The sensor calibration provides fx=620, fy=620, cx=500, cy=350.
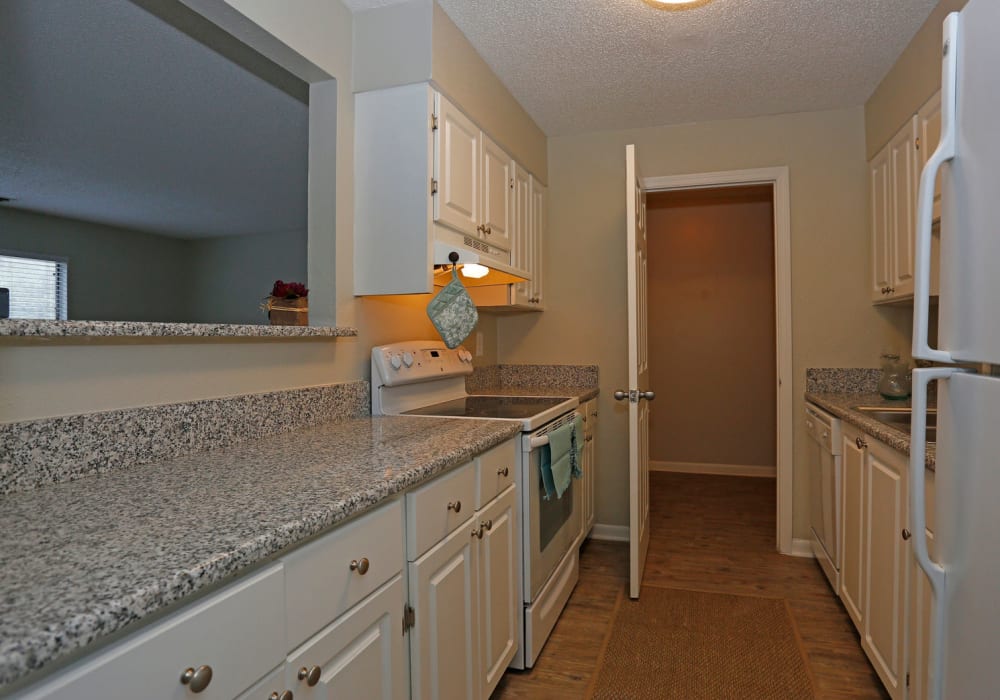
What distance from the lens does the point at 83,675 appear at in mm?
633

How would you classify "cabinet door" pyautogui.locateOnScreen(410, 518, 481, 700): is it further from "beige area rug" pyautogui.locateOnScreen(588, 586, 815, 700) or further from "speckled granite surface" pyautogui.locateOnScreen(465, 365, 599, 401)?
"speckled granite surface" pyautogui.locateOnScreen(465, 365, 599, 401)

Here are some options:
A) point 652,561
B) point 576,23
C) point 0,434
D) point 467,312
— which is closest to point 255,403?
point 0,434

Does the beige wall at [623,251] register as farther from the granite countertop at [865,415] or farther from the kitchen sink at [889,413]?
the kitchen sink at [889,413]

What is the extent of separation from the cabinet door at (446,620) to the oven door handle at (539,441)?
1.48 ft

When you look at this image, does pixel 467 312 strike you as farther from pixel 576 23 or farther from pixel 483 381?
pixel 483 381

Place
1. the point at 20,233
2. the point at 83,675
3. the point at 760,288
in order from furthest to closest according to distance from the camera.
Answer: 1. the point at 20,233
2. the point at 760,288
3. the point at 83,675

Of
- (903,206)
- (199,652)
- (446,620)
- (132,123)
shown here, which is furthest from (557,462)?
(132,123)

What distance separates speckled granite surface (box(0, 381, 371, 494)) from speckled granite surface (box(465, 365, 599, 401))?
1.66m

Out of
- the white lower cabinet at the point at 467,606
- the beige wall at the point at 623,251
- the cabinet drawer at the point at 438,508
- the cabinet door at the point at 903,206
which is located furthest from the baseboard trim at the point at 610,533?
the cabinet drawer at the point at 438,508

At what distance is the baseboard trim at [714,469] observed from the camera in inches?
201

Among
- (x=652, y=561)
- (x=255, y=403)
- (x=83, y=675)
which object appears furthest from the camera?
(x=652, y=561)

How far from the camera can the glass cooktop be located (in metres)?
2.27

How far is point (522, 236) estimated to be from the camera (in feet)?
10.3

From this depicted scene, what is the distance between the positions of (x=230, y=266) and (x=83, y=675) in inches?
274
